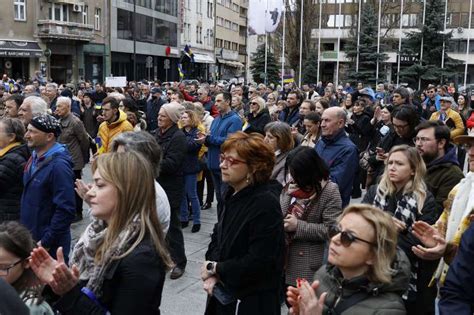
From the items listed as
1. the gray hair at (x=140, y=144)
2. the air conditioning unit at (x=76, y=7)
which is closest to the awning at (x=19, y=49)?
the air conditioning unit at (x=76, y=7)

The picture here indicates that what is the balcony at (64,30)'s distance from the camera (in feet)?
125

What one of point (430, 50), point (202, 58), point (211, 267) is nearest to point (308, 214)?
point (211, 267)

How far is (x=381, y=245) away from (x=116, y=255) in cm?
128

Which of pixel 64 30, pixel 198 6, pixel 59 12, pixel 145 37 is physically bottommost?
pixel 64 30

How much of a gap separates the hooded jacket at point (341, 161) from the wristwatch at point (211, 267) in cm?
236

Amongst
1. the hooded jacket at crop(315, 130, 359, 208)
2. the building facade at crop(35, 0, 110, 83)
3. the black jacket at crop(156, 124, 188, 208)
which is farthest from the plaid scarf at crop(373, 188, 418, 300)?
the building facade at crop(35, 0, 110, 83)

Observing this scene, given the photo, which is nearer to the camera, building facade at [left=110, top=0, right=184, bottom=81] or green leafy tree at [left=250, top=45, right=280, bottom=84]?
green leafy tree at [left=250, top=45, right=280, bottom=84]

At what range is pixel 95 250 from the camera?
2715 mm

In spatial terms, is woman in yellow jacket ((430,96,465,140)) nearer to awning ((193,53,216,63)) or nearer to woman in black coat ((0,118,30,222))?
woman in black coat ((0,118,30,222))

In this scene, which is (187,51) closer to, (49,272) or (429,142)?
(429,142)

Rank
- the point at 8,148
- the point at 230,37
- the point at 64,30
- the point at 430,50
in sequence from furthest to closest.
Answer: the point at 230,37
the point at 64,30
the point at 430,50
the point at 8,148

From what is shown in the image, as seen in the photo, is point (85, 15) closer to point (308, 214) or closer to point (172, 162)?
point (172, 162)

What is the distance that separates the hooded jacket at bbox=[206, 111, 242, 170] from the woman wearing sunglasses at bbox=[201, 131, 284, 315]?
4.21m

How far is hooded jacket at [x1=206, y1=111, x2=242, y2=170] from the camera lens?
772cm
